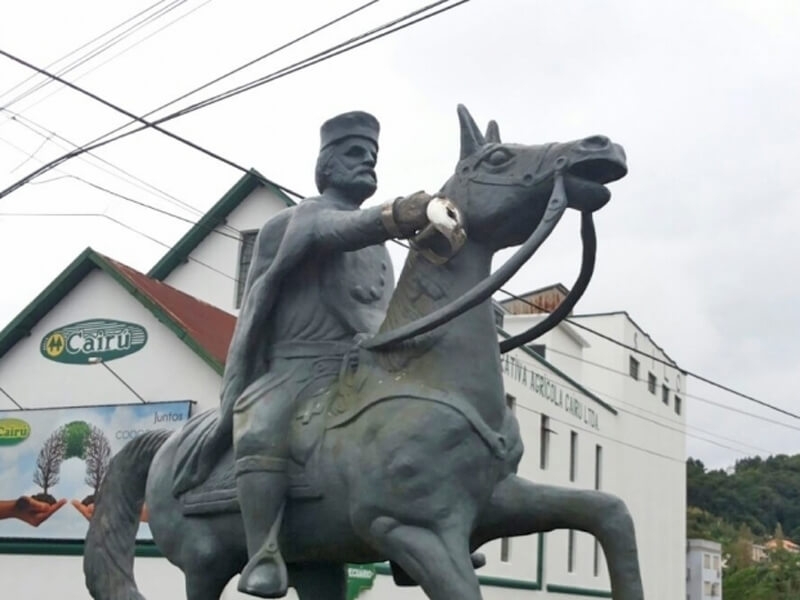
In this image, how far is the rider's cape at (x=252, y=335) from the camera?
4691 millimetres

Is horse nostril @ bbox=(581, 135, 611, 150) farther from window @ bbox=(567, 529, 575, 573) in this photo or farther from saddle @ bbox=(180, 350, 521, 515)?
window @ bbox=(567, 529, 575, 573)

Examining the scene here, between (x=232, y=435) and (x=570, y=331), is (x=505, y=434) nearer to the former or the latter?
(x=232, y=435)

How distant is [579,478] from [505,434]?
82.5 ft

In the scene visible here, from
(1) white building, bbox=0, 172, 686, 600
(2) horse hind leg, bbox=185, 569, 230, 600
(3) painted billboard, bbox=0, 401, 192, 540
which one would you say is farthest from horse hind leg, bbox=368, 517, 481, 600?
(3) painted billboard, bbox=0, 401, 192, 540

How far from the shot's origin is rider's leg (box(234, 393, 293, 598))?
173 inches

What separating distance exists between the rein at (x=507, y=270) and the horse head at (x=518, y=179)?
0.04 meters

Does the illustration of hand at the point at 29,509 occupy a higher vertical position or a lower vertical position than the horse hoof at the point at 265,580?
higher

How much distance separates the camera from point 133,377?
18312 mm

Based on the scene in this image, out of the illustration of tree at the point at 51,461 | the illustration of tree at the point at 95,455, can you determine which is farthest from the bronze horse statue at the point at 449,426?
the illustration of tree at the point at 51,461

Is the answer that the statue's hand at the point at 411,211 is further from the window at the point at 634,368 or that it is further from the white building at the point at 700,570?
the white building at the point at 700,570

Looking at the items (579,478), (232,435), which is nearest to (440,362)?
(232,435)

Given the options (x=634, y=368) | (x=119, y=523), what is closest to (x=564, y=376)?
(x=634, y=368)

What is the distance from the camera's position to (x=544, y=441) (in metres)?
26.9

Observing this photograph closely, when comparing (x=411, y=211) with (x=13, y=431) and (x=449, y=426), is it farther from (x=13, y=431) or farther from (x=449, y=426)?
(x=13, y=431)
